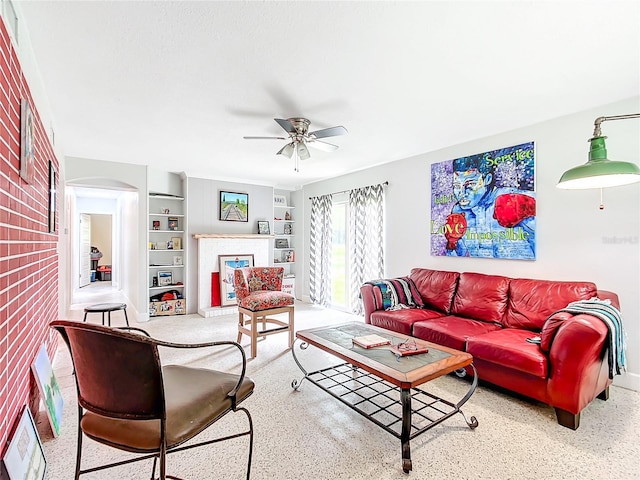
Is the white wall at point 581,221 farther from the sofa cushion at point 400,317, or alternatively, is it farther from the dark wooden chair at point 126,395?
the dark wooden chair at point 126,395

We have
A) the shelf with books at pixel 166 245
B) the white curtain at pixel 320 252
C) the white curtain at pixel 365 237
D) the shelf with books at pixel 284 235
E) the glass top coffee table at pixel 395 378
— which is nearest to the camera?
the glass top coffee table at pixel 395 378

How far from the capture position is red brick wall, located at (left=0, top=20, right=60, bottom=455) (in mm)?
1308

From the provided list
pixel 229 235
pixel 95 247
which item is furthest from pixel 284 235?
pixel 95 247

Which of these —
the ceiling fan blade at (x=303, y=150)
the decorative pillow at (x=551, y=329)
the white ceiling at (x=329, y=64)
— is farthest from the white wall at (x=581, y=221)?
the ceiling fan blade at (x=303, y=150)

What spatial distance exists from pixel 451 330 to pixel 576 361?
37.1 inches

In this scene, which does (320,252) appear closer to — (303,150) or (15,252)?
(303,150)

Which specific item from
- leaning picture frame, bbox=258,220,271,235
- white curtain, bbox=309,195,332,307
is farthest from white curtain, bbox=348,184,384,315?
leaning picture frame, bbox=258,220,271,235

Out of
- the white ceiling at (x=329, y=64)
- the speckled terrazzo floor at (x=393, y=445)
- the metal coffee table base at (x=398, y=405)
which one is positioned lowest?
the speckled terrazzo floor at (x=393, y=445)

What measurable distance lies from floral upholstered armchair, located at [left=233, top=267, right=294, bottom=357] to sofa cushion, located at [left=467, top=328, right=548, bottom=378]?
76.8 inches

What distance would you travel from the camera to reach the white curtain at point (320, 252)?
5.88 metres

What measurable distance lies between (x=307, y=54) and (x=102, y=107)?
2021mm

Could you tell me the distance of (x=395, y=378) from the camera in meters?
1.82

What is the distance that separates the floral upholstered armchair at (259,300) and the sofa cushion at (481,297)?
1.90 metres

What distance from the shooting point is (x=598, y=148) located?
2059 millimetres
